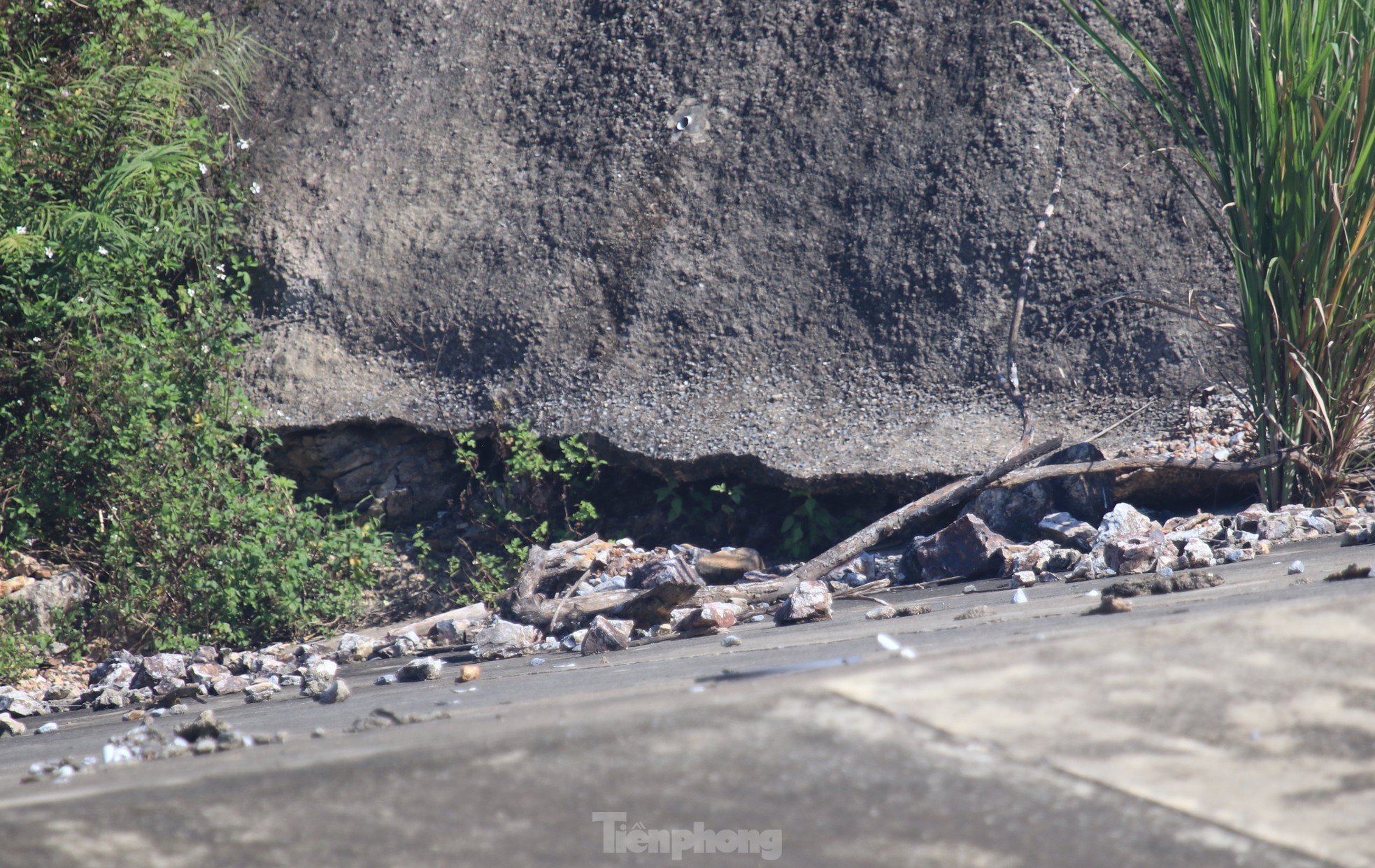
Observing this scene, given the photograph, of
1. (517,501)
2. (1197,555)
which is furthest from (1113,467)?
(517,501)

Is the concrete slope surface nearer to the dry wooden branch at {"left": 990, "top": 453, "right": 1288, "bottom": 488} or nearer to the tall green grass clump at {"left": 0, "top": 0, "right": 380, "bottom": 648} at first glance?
the dry wooden branch at {"left": 990, "top": 453, "right": 1288, "bottom": 488}

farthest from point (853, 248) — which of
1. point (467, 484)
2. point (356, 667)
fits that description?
point (356, 667)

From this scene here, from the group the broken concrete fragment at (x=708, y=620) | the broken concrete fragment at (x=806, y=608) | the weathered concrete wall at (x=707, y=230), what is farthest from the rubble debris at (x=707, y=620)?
the weathered concrete wall at (x=707, y=230)

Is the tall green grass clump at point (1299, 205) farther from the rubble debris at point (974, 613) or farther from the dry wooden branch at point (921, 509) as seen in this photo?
the rubble debris at point (974, 613)

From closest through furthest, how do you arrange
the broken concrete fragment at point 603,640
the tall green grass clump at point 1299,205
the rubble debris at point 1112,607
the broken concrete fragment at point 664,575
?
the rubble debris at point 1112,607, the broken concrete fragment at point 603,640, the tall green grass clump at point 1299,205, the broken concrete fragment at point 664,575

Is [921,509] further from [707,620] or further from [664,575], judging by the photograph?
[707,620]

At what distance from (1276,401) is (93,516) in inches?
168

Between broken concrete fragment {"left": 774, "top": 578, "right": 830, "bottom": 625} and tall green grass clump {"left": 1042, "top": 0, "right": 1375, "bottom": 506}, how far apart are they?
1.50 meters

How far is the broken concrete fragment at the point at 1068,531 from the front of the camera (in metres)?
3.09

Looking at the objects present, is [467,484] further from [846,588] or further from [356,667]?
[846,588]

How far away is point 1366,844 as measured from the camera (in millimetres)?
867

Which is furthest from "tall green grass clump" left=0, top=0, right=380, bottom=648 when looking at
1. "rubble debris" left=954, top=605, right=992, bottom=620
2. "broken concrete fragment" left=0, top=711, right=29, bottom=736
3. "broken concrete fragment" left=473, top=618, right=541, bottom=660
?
"rubble debris" left=954, top=605, right=992, bottom=620

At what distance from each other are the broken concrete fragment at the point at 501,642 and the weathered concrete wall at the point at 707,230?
4.55ft

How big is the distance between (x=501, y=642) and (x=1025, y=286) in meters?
2.51
